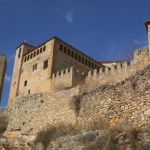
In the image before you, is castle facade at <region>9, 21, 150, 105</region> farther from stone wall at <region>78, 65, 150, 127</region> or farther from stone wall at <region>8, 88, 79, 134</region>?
stone wall at <region>78, 65, 150, 127</region>

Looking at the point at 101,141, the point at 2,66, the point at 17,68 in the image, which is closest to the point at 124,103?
the point at 101,141

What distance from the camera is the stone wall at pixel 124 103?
15.3 meters

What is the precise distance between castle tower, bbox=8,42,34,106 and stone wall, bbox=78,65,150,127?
24804 millimetres

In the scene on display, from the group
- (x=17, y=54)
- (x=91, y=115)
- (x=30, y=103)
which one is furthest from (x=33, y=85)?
(x=91, y=115)

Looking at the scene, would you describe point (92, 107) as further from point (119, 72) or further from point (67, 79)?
point (67, 79)

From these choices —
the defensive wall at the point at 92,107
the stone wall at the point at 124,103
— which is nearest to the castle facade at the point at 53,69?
the defensive wall at the point at 92,107

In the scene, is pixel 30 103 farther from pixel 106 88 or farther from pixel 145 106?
pixel 145 106

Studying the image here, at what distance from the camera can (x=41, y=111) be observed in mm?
25156

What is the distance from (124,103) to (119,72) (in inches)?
545

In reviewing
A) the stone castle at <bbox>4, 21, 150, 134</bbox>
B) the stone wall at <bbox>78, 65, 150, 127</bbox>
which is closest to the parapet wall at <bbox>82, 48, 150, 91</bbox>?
the stone castle at <bbox>4, 21, 150, 134</bbox>

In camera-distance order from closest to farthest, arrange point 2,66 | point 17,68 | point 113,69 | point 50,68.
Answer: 1. point 113,69
2. point 50,68
3. point 17,68
4. point 2,66

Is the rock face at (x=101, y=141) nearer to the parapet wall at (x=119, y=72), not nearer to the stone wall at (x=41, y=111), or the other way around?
the stone wall at (x=41, y=111)

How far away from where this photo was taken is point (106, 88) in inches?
737

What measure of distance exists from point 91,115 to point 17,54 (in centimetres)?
2907
